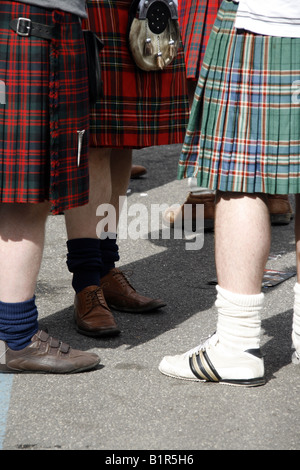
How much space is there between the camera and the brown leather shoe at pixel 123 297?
10.8 ft

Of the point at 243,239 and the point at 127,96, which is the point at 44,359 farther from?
the point at 127,96

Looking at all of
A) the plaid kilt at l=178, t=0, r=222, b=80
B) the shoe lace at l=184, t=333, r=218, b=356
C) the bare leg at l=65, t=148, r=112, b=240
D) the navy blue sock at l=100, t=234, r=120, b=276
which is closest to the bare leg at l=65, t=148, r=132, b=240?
the bare leg at l=65, t=148, r=112, b=240

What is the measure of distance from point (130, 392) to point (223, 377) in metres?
0.29

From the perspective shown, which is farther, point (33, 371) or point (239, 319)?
point (33, 371)

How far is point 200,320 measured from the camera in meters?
3.21

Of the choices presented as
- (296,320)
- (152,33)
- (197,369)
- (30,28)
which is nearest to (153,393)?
(197,369)

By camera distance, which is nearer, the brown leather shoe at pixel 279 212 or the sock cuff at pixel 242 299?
the sock cuff at pixel 242 299

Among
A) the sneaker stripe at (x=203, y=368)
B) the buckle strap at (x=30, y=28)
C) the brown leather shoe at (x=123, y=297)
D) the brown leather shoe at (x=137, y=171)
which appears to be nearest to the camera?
the buckle strap at (x=30, y=28)

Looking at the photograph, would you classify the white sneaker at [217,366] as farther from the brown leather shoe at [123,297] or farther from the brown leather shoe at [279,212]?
the brown leather shoe at [279,212]

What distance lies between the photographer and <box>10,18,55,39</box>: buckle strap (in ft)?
7.91

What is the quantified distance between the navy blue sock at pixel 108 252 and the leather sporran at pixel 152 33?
2.21 feet

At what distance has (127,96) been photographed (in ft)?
10.4

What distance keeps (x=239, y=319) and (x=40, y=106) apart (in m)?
0.86

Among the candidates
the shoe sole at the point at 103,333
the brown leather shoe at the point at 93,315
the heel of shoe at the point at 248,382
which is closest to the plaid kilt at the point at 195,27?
the brown leather shoe at the point at 93,315
